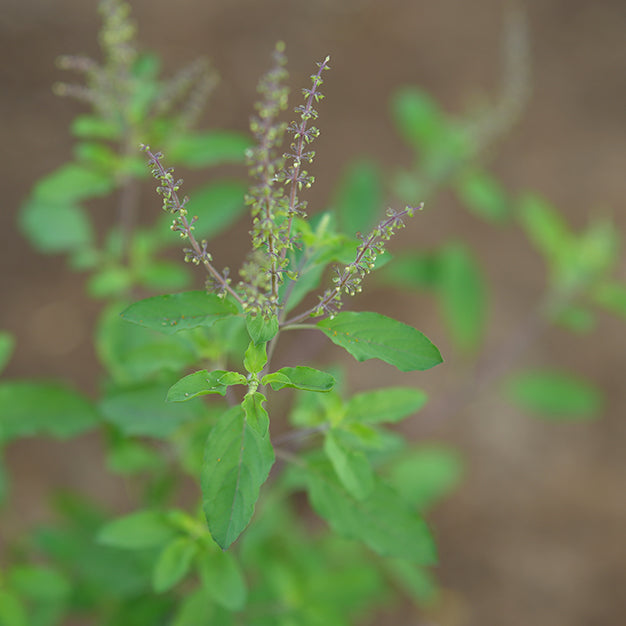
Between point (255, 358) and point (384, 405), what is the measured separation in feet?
1.69

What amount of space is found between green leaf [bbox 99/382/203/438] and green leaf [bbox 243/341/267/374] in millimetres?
552

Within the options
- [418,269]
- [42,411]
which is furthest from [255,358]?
[418,269]

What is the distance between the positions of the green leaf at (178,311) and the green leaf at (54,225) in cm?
152

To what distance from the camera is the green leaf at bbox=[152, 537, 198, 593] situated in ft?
6.40

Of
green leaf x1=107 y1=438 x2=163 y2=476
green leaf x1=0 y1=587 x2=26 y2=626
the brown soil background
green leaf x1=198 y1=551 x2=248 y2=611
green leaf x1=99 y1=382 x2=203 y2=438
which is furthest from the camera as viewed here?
the brown soil background

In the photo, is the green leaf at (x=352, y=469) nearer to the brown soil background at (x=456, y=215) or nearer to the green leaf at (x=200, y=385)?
the green leaf at (x=200, y=385)

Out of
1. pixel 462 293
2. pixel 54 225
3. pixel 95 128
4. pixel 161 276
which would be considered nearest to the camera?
pixel 95 128

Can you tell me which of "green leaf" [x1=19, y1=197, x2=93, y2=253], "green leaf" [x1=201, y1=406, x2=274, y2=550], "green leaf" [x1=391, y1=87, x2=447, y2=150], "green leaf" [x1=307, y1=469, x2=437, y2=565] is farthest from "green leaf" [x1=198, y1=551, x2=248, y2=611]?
"green leaf" [x1=391, y1=87, x2=447, y2=150]

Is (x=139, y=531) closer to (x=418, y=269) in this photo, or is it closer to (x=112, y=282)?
(x=112, y=282)

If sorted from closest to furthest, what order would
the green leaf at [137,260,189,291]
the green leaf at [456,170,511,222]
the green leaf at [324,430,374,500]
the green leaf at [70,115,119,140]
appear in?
1. the green leaf at [324,430,374,500]
2. the green leaf at [70,115,119,140]
3. the green leaf at [137,260,189,291]
4. the green leaf at [456,170,511,222]

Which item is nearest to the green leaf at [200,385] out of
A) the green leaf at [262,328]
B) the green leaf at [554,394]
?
the green leaf at [262,328]

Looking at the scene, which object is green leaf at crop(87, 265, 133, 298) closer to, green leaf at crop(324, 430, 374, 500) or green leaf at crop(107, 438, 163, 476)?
green leaf at crop(107, 438, 163, 476)

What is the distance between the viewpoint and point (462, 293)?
3521 millimetres

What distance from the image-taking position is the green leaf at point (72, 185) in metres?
2.44
